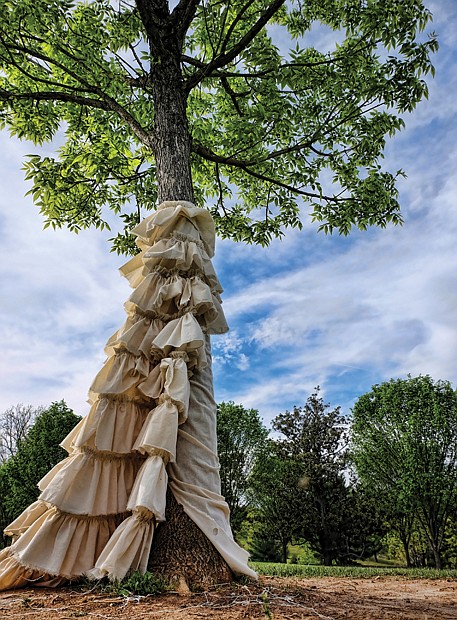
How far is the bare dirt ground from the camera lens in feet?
7.66

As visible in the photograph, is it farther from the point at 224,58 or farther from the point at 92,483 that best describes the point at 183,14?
the point at 92,483

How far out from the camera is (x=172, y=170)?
16.0 feet

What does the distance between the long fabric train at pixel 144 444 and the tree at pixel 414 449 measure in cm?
1291

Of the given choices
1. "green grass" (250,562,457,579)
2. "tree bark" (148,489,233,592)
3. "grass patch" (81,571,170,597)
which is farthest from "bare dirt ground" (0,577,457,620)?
"green grass" (250,562,457,579)

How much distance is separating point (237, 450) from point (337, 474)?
448cm

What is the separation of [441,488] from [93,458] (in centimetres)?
1416

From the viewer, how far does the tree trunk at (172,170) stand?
3.10 m

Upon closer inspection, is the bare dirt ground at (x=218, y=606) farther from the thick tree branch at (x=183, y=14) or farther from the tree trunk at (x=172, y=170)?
the thick tree branch at (x=183, y=14)

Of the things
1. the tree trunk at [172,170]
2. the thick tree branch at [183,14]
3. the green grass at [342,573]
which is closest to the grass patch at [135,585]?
the tree trunk at [172,170]

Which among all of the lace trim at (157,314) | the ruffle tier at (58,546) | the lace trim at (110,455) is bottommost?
the ruffle tier at (58,546)

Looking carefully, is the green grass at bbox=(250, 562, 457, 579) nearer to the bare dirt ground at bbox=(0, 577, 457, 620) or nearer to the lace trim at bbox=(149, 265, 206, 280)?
the bare dirt ground at bbox=(0, 577, 457, 620)

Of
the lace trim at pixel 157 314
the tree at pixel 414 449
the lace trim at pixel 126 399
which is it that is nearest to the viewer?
the lace trim at pixel 126 399

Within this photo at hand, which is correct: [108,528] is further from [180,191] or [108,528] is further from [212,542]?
[180,191]

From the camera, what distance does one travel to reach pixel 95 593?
2816 mm
